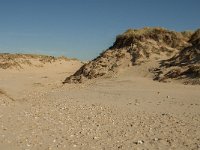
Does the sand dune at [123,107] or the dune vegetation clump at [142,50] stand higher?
the dune vegetation clump at [142,50]

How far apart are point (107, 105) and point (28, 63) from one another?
116 ft

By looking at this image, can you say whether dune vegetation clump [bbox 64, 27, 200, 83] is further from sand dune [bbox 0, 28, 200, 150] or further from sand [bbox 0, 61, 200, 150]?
sand [bbox 0, 61, 200, 150]

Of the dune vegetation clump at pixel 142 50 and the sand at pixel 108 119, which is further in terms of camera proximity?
the dune vegetation clump at pixel 142 50

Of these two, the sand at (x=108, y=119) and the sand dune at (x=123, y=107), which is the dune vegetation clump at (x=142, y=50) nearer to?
the sand dune at (x=123, y=107)

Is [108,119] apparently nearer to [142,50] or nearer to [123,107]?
[123,107]

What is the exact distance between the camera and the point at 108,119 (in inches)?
486

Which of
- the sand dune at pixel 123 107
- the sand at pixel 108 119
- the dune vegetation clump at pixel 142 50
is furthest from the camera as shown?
the dune vegetation clump at pixel 142 50

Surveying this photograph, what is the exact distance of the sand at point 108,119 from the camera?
31.1 ft

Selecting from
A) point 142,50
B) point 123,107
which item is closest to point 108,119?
point 123,107

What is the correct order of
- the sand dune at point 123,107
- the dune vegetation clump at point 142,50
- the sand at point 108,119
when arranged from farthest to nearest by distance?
the dune vegetation clump at point 142,50, the sand dune at point 123,107, the sand at point 108,119

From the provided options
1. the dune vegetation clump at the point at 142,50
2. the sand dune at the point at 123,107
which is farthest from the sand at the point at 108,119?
the dune vegetation clump at the point at 142,50

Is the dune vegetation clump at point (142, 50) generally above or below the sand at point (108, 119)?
above

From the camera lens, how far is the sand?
9492mm

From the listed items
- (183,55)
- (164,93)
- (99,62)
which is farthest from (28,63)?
(164,93)
